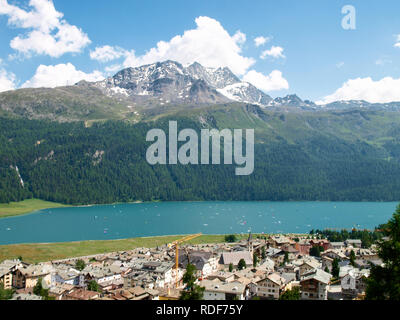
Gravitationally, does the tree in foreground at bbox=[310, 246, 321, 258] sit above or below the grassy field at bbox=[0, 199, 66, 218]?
above

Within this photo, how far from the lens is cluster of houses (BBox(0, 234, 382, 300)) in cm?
4459

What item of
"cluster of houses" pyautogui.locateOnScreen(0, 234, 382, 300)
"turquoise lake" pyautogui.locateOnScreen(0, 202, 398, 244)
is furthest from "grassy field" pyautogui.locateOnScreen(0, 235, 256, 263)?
"turquoise lake" pyautogui.locateOnScreen(0, 202, 398, 244)

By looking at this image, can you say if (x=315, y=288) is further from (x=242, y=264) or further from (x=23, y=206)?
(x=23, y=206)

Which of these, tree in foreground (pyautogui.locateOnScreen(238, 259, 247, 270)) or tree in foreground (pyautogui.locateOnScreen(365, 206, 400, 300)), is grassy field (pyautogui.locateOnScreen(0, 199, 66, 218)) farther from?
tree in foreground (pyautogui.locateOnScreen(365, 206, 400, 300))

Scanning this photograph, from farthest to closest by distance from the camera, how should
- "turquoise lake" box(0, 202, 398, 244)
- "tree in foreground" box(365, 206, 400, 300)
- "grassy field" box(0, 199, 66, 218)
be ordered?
"grassy field" box(0, 199, 66, 218) < "turquoise lake" box(0, 202, 398, 244) < "tree in foreground" box(365, 206, 400, 300)

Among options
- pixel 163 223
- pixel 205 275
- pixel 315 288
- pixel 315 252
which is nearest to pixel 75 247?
pixel 205 275

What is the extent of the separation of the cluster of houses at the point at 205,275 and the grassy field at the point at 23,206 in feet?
299

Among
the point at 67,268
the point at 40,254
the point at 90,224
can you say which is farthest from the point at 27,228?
the point at 67,268

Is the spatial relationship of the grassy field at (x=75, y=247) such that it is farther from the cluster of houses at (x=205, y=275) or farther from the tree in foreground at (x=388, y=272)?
the tree in foreground at (x=388, y=272)

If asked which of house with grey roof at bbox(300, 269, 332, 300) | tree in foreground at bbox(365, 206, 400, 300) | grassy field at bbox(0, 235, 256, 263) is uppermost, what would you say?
tree in foreground at bbox(365, 206, 400, 300)

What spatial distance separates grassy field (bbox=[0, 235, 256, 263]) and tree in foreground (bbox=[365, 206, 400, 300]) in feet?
228
